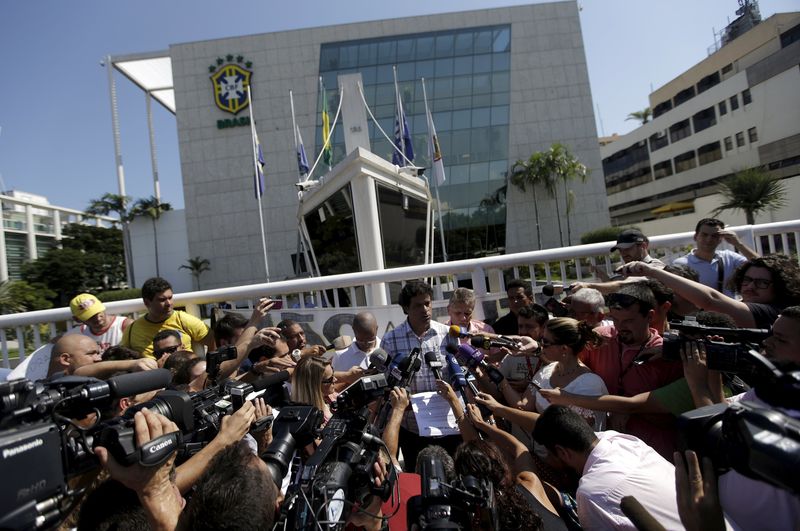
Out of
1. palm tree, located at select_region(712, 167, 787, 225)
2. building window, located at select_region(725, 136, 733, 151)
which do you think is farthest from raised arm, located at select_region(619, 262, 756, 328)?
building window, located at select_region(725, 136, 733, 151)

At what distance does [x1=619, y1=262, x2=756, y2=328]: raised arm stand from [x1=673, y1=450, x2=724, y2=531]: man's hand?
176cm

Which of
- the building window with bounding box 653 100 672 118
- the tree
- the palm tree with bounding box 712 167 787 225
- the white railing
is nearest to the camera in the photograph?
the white railing

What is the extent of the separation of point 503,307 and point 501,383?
5.93 ft

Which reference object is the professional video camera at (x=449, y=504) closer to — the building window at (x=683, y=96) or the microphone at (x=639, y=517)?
the microphone at (x=639, y=517)

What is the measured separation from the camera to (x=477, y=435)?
298cm

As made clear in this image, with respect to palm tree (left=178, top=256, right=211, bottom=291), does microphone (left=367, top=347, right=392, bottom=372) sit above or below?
below

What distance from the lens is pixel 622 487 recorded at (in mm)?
2154

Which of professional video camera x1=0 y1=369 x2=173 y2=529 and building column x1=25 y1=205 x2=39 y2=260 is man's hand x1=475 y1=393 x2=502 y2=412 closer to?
professional video camera x1=0 y1=369 x2=173 y2=529

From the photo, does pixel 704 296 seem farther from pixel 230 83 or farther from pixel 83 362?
pixel 230 83

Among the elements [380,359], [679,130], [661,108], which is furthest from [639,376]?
[661,108]

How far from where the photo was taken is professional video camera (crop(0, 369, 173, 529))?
48.2 inches

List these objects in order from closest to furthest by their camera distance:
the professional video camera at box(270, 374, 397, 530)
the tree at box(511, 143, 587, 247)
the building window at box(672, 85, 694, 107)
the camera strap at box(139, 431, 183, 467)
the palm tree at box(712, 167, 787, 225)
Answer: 1. the camera strap at box(139, 431, 183, 467)
2. the professional video camera at box(270, 374, 397, 530)
3. the palm tree at box(712, 167, 787, 225)
4. the tree at box(511, 143, 587, 247)
5. the building window at box(672, 85, 694, 107)

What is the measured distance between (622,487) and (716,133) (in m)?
51.8

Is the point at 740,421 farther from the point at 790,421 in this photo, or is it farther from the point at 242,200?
the point at 242,200
